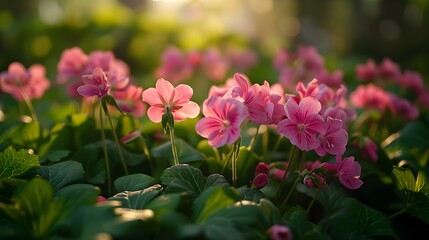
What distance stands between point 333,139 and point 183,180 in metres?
0.45

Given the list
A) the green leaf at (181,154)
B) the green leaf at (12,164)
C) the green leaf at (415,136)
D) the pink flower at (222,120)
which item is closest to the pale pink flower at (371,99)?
the green leaf at (415,136)

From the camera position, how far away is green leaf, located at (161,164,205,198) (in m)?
1.35

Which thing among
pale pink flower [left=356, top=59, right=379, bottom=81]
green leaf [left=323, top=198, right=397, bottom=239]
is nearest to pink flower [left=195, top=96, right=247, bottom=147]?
green leaf [left=323, top=198, right=397, bottom=239]

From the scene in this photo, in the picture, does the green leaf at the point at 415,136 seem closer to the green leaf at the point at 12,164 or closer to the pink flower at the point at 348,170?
the pink flower at the point at 348,170

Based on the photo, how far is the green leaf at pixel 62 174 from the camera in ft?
4.78

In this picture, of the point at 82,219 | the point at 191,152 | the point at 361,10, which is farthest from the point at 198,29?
the point at 82,219

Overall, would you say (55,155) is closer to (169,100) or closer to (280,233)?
(169,100)

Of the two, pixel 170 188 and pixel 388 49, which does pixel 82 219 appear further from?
pixel 388 49

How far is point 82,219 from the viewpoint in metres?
1.05

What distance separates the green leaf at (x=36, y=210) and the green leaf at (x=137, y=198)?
0.64ft

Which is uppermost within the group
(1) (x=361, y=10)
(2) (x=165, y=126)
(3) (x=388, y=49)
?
(2) (x=165, y=126)

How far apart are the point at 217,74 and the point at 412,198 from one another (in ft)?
6.32

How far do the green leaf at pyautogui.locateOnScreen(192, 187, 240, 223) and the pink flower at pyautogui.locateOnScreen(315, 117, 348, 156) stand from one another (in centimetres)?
36

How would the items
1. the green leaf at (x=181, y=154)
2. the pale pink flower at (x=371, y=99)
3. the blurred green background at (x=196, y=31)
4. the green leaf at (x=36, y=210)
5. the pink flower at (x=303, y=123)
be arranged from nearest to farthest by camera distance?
the green leaf at (x=36, y=210) < the pink flower at (x=303, y=123) < the green leaf at (x=181, y=154) < the pale pink flower at (x=371, y=99) < the blurred green background at (x=196, y=31)
